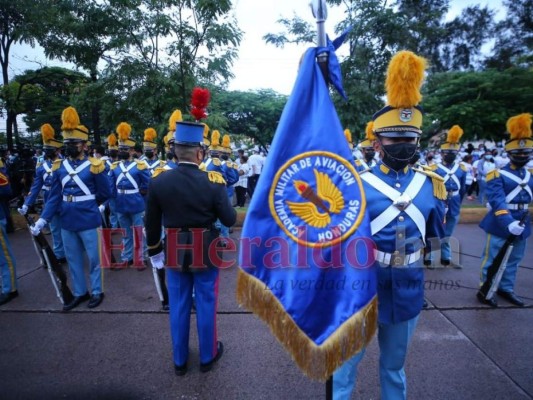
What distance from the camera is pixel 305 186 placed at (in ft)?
5.65

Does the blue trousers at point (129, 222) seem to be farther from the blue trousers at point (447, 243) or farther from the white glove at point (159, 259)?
the blue trousers at point (447, 243)

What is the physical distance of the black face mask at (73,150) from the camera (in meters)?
4.28

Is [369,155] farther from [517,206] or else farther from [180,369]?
[180,369]

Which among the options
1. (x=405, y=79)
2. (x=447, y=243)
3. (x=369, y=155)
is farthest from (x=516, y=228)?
(x=369, y=155)

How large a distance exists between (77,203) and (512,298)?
549 cm

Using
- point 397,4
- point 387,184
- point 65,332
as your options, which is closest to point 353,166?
point 387,184

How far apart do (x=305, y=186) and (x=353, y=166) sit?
27 centimetres

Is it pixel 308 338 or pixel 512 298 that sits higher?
pixel 308 338

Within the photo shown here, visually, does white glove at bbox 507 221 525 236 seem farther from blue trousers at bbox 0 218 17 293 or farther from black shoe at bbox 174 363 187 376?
blue trousers at bbox 0 218 17 293

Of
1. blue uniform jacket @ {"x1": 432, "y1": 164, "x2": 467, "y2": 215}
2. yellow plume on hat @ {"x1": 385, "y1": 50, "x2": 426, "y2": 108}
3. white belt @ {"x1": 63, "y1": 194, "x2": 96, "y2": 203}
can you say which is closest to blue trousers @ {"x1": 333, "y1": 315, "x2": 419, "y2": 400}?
yellow plume on hat @ {"x1": 385, "y1": 50, "x2": 426, "y2": 108}

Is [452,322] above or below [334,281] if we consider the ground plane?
below

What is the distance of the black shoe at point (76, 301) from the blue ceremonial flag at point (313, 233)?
11.5 ft

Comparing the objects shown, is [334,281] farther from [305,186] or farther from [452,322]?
[452,322]

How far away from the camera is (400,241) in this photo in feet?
6.94
